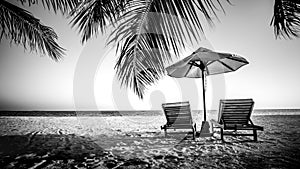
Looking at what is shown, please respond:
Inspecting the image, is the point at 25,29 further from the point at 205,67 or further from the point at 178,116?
the point at 205,67

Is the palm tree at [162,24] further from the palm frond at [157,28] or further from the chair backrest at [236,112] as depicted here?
the chair backrest at [236,112]

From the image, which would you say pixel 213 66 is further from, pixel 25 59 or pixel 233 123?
pixel 25 59

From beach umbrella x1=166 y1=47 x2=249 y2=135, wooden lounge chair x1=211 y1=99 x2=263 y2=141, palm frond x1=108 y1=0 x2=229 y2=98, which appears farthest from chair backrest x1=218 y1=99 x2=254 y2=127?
palm frond x1=108 y1=0 x2=229 y2=98

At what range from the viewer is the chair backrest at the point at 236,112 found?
409 cm

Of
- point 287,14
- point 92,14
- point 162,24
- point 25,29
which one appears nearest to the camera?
point 162,24

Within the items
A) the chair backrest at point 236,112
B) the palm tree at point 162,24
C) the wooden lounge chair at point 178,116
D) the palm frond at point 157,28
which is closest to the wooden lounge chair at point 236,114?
the chair backrest at point 236,112

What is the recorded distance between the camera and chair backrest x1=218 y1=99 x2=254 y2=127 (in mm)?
4094

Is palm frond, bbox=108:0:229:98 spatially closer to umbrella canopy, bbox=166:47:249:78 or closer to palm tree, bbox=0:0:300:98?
palm tree, bbox=0:0:300:98

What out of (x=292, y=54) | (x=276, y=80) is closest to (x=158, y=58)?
(x=292, y=54)

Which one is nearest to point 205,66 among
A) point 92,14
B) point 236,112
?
point 236,112

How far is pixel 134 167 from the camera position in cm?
263

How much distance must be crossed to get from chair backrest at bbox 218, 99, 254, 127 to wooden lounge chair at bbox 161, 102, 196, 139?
75cm

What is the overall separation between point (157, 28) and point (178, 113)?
140 inches

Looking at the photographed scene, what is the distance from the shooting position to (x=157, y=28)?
127cm
